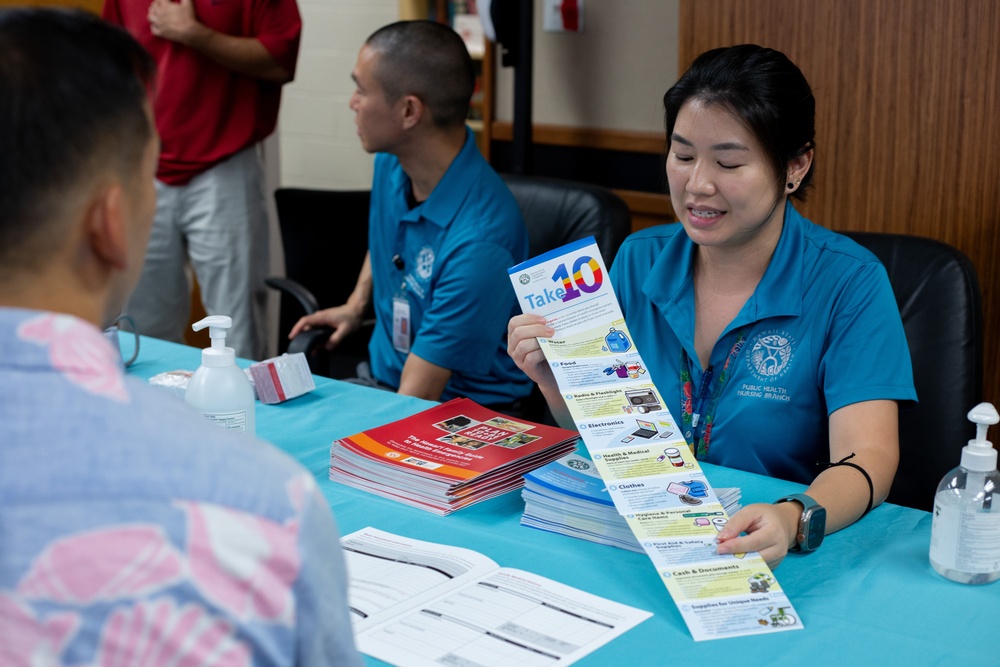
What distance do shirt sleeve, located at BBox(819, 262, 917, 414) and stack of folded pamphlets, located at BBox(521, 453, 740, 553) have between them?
298 millimetres

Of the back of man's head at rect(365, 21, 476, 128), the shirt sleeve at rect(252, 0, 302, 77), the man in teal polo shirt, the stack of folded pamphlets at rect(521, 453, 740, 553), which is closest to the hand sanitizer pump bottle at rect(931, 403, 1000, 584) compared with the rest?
the stack of folded pamphlets at rect(521, 453, 740, 553)

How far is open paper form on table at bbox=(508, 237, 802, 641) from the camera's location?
Result: 1176mm

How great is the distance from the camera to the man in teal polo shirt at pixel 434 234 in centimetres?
231

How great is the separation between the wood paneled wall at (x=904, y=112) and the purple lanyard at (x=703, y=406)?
3.40 ft

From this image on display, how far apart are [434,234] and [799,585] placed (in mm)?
1371

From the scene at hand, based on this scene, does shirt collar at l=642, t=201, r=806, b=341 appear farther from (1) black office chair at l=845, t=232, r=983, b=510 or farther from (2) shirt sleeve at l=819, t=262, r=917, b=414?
(1) black office chair at l=845, t=232, r=983, b=510

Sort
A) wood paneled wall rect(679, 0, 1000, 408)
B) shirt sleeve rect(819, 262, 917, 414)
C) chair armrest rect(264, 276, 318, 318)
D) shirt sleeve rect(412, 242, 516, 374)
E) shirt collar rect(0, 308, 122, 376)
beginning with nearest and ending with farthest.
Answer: shirt collar rect(0, 308, 122, 376)
shirt sleeve rect(819, 262, 917, 414)
shirt sleeve rect(412, 242, 516, 374)
wood paneled wall rect(679, 0, 1000, 408)
chair armrest rect(264, 276, 318, 318)

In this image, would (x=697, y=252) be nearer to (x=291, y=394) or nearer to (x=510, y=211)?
(x=510, y=211)

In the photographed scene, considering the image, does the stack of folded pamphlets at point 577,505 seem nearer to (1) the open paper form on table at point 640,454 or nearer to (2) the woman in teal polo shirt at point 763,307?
(1) the open paper form on table at point 640,454

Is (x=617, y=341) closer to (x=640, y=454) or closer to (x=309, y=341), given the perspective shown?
(x=640, y=454)

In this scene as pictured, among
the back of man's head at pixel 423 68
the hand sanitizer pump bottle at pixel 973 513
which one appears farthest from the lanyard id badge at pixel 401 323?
the hand sanitizer pump bottle at pixel 973 513

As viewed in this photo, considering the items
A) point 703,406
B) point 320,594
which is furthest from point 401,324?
point 320,594

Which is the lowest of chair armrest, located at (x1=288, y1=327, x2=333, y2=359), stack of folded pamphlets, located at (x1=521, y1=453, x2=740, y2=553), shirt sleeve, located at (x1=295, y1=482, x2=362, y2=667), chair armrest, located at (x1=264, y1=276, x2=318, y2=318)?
Result: chair armrest, located at (x1=288, y1=327, x2=333, y2=359)

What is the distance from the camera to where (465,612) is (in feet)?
3.83
